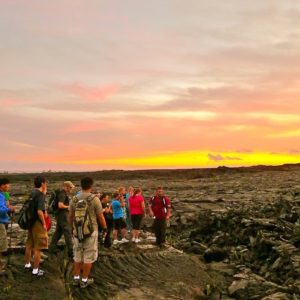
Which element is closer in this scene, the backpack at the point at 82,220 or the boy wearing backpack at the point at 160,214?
the backpack at the point at 82,220

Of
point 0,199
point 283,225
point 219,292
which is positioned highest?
point 0,199

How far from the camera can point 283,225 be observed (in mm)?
18766

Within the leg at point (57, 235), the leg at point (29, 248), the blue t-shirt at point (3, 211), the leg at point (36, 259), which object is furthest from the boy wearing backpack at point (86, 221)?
the leg at point (57, 235)

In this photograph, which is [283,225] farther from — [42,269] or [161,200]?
[42,269]

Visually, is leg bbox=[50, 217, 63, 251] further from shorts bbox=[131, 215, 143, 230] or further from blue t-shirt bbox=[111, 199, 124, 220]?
shorts bbox=[131, 215, 143, 230]

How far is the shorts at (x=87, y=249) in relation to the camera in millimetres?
11609

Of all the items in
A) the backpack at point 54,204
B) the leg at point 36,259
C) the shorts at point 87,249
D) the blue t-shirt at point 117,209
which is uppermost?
the backpack at point 54,204

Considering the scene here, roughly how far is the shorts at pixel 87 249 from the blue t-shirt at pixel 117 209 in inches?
178

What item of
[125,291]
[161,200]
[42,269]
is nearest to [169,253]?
[161,200]

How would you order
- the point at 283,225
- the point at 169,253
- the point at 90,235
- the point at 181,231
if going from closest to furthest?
1. the point at 90,235
2. the point at 169,253
3. the point at 283,225
4. the point at 181,231

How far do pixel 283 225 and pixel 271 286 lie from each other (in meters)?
5.74

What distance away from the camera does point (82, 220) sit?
447 inches

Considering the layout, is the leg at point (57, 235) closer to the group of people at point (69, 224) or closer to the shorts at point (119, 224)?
the group of people at point (69, 224)

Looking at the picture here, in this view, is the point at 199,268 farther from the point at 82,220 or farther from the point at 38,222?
the point at 38,222
